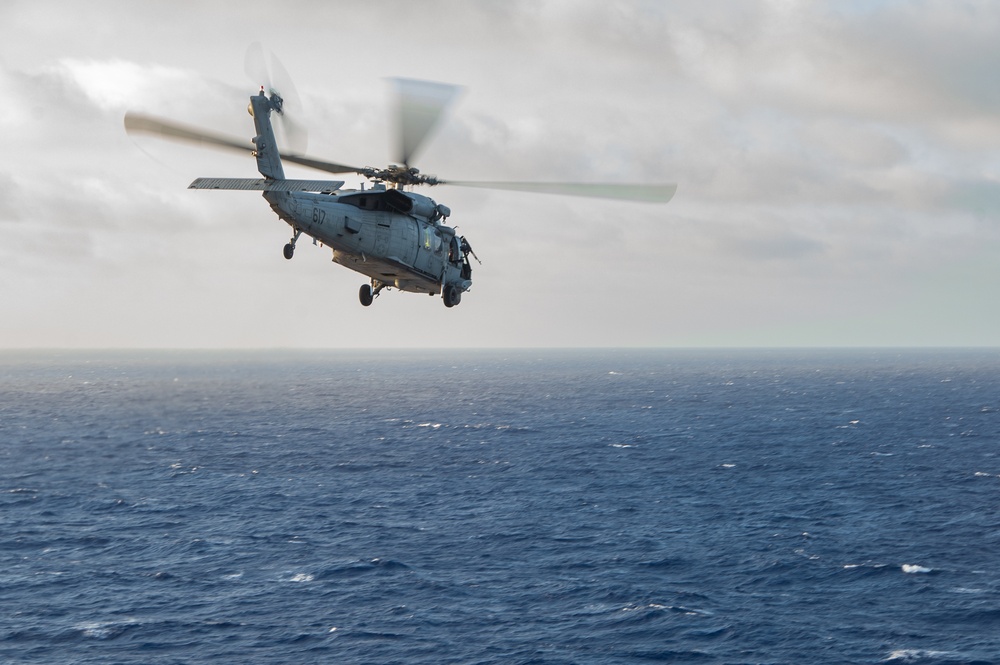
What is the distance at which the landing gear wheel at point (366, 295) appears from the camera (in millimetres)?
38812

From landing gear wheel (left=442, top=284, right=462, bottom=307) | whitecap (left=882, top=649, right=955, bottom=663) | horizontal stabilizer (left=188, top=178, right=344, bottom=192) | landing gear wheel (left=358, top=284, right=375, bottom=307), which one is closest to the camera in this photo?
horizontal stabilizer (left=188, top=178, right=344, bottom=192)

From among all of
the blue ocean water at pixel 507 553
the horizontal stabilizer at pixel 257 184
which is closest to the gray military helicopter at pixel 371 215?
the horizontal stabilizer at pixel 257 184

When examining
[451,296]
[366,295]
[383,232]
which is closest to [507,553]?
[451,296]

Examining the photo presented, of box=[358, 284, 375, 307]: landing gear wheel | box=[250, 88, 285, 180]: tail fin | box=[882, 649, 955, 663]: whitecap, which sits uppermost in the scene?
box=[250, 88, 285, 180]: tail fin

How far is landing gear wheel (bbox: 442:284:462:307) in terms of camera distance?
4103cm

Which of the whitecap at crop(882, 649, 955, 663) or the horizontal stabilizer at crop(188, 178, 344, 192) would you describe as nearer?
the horizontal stabilizer at crop(188, 178, 344, 192)

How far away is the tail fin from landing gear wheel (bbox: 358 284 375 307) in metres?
8.71

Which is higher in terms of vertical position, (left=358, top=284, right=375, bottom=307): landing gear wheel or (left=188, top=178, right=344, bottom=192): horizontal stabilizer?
(left=188, top=178, right=344, bottom=192): horizontal stabilizer

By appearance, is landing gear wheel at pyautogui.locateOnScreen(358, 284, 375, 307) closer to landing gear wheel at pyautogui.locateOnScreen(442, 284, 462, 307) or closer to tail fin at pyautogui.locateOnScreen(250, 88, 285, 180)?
landing gear wheel at pyautogui.locateOnScreen(442, 284, 462, 307)

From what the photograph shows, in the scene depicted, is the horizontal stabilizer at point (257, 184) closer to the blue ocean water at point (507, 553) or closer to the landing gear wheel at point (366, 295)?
the landing gear wheel at point (366, 295)

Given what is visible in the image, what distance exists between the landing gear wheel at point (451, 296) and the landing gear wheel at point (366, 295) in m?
3.72

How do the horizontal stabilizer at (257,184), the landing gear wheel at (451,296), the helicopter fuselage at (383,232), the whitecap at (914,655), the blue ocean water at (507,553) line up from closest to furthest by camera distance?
the horizontal stabilizer at (257,184)
the helicopter fuselage at (383,232)
the landing gear wheel at (451,296)
the whitecap at (914,655)
the blue ocean water at (507,553)

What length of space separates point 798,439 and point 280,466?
8762cm

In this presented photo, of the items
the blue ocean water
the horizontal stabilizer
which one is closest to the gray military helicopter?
the horizontal stabilizer
